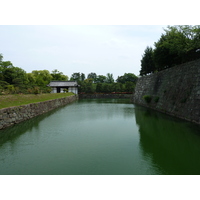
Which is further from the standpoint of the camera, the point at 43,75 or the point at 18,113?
the point at 43,75

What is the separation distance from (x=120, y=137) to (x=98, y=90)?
3204 centimetres

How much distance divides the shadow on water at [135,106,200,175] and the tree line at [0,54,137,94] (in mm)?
11216

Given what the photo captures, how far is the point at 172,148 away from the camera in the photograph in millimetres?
5191

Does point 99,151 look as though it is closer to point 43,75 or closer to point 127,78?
point 43,75

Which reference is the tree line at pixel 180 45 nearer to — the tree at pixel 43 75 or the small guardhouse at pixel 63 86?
the small guardhouse at pixel 63 86

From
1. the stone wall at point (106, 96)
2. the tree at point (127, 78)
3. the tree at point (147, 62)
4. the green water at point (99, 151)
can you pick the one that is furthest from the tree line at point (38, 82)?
the tree at point (147, 62)

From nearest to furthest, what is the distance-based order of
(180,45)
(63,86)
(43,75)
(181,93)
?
(181,93) < (180,45) < (63,86) < (43,75)

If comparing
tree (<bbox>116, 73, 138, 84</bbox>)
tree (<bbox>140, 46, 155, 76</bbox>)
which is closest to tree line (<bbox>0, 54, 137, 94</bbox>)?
tree (<bbox>116, 73, 138, 84</bbox>)

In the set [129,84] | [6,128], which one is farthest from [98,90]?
[6,128]

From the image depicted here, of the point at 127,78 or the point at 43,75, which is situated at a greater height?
the point at 43,75

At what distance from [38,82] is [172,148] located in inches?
1377

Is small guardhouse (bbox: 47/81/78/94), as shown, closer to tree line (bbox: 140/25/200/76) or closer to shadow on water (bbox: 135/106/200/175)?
tree line (bbox: 140/25/200/76)

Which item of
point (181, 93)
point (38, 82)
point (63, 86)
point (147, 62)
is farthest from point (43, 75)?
point (181, 93)

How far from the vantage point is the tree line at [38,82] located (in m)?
16.9
